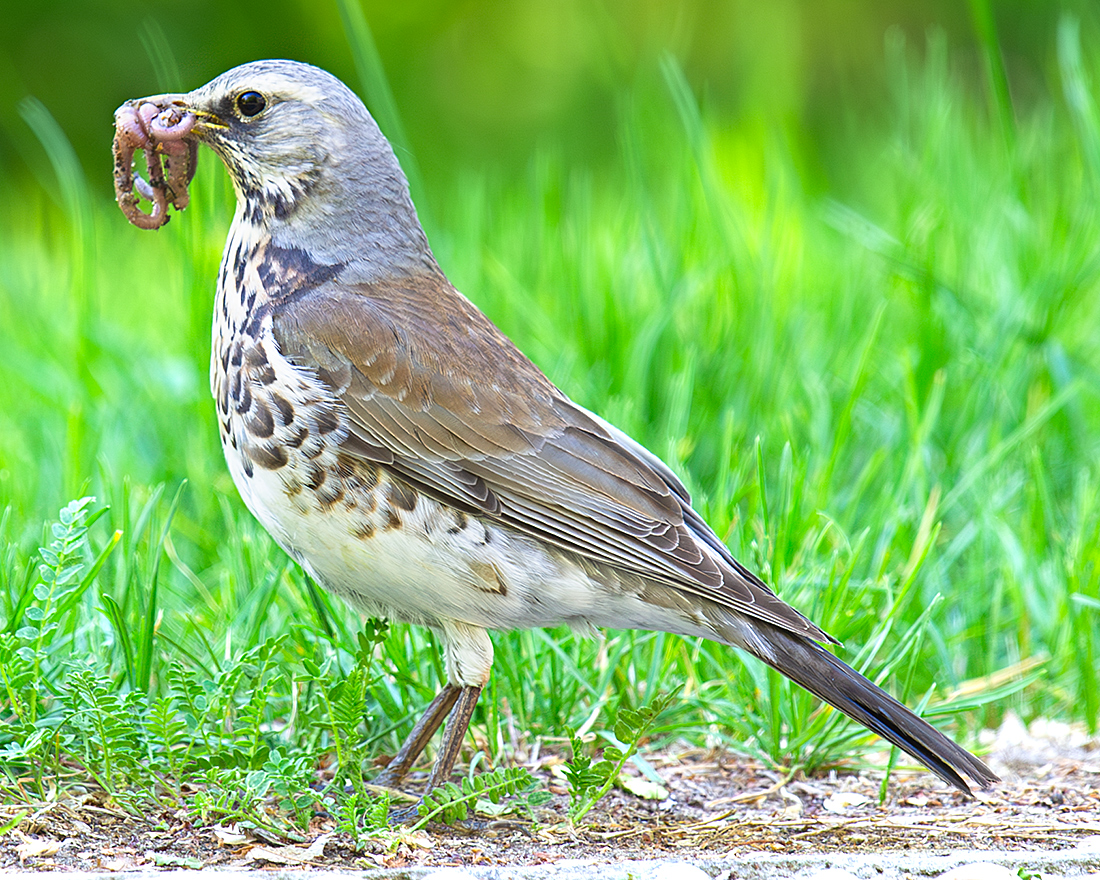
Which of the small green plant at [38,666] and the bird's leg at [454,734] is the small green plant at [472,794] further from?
the small green plant at [38,666]

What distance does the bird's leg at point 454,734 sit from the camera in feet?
9.61

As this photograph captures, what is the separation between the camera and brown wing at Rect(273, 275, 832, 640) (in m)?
2.94

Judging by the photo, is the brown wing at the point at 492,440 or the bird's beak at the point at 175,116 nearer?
the brown wing at the point at 492,440

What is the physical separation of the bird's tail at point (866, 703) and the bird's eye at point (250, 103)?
176cm

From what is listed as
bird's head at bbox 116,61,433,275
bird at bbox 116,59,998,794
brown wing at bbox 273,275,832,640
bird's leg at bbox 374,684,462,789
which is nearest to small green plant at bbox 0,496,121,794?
bird at bbox 116,59,998,794

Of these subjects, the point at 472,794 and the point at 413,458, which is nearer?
the point at 472,794

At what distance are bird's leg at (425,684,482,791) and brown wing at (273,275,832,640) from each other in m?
0.41

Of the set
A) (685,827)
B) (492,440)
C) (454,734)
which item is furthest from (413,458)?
(685,827)

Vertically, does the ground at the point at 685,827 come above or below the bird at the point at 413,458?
below

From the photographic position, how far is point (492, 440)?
10.0 feet

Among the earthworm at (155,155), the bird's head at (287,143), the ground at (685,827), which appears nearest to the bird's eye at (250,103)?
the bird's head at (287,143)

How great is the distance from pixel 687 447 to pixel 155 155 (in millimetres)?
1856

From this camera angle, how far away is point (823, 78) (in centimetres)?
1009

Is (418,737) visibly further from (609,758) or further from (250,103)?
(250,103)
